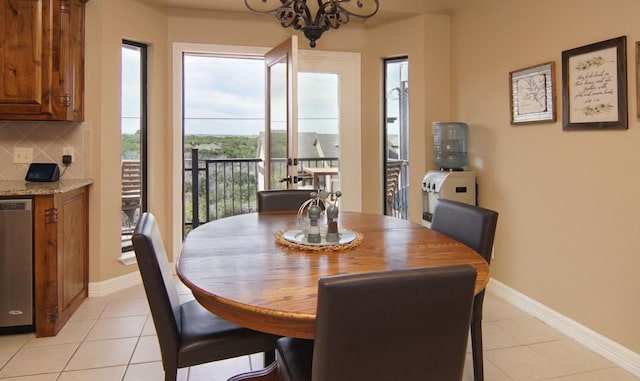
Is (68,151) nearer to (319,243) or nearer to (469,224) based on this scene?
(319,243)

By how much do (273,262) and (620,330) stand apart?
204 cm

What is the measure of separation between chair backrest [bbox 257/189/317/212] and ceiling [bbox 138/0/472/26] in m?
1.75

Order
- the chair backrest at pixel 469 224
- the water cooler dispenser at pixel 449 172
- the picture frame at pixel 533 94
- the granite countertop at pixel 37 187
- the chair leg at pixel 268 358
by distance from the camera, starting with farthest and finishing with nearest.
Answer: the water cooler dispenser at pixel 449 172
the picture frame at pixel 533 94
the granite countertop at pixel 37 187
the chair leg at pixel 268 358
the chair backrest at pixel 469 224

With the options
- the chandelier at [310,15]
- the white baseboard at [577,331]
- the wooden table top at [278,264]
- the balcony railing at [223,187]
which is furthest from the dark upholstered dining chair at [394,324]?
the balcony railing at [223,187]

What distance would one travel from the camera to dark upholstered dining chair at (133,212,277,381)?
4.42 ft

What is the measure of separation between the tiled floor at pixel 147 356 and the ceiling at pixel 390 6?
2570 millimetres

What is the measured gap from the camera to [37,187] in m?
2.68

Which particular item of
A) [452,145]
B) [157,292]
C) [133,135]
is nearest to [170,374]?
[157,292]

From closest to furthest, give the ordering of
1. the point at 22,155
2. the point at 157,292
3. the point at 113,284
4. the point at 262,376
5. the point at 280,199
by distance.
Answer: the point at 157,292 → the point at 262,376 → the point at 280,199 → the point at 22,155 → the point at 113,284

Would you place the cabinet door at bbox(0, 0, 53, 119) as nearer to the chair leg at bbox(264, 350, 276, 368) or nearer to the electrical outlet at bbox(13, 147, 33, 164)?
the electrical outlet at bbox(13, 147, 33, 164)

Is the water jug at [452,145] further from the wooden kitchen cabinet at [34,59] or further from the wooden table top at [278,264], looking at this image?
the wooden kitchen cabinet at [34,59]

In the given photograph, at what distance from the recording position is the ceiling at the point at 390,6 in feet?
11.4

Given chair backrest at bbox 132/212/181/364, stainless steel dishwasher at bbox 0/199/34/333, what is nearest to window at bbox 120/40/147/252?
stainless steel dishwasher at bbox 0/199/34/333

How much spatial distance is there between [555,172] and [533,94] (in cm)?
57
